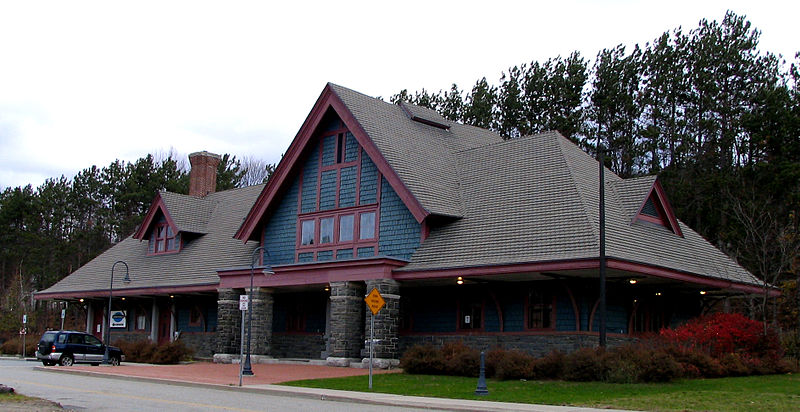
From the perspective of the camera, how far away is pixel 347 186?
33.5 meters

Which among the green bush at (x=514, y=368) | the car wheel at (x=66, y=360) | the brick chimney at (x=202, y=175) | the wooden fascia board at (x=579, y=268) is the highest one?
the brick chimney at (x=202, y=175)

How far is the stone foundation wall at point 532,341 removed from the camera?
26484 mm

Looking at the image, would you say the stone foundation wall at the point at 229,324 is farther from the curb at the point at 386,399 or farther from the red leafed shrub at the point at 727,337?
the red leafed shrub at the point at 727,337

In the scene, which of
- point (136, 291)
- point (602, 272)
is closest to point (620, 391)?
point (602, 272)

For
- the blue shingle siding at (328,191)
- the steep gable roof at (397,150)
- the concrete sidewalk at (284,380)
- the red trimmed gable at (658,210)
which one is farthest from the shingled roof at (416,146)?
the concrete sidewalk at (284,380)

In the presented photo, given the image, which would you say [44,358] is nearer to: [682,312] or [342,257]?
[342,257]

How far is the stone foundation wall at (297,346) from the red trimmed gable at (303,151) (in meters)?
4.47

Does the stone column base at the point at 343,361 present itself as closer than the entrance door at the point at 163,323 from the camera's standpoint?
Yes

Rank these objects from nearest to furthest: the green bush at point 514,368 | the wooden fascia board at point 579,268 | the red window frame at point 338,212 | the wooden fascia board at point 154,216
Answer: the green bush at point 514,368 → the wooden fascia board at point 579,268 → the red window frame at point 338,212 → the wooden fascia board at point 154,216

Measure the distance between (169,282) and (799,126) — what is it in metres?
31.0

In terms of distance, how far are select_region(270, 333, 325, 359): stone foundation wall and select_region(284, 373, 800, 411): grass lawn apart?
9.57 meters

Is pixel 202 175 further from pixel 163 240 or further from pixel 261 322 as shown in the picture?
pixel 261 322

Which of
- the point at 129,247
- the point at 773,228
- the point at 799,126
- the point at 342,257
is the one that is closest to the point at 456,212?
the point at 342,257

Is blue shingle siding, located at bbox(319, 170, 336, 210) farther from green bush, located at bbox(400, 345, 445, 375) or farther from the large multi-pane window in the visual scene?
the large multi-pane window
